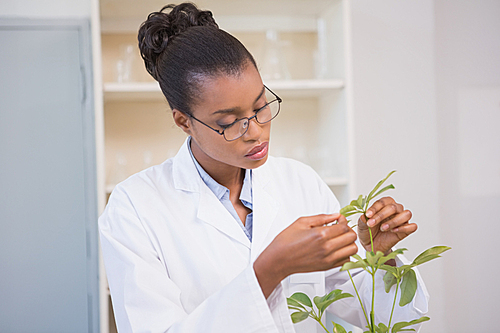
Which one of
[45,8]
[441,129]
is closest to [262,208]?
[441,129]

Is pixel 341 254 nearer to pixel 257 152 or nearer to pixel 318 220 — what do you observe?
pixel 318 220

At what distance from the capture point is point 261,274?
722mm

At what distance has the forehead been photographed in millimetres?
851

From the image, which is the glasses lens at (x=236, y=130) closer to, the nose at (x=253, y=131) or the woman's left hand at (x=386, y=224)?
the nose at (x=253, y=131)

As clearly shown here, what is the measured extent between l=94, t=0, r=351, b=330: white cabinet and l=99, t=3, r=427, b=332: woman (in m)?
0.73

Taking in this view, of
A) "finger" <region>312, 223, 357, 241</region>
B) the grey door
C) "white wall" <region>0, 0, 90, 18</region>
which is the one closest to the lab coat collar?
"finger" <region>312, 223, 357, 241</region>

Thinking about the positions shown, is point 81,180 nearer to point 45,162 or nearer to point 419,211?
point 45,162

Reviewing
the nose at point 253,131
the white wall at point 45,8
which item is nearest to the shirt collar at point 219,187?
the nose at point 253,131

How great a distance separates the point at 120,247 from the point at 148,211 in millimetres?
114

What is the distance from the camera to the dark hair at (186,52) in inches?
34.7

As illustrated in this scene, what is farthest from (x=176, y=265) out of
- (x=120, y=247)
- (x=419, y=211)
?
(x=419, y=211)

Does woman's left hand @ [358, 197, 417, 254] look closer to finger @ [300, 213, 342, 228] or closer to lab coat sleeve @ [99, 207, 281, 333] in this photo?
finger @ [300, 213, 342, 228]

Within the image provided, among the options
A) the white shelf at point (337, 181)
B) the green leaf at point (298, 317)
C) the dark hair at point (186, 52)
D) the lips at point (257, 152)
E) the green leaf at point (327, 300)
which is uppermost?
the dark hair at point (186, 52)

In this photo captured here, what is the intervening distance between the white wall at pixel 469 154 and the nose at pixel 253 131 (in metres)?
1.56
